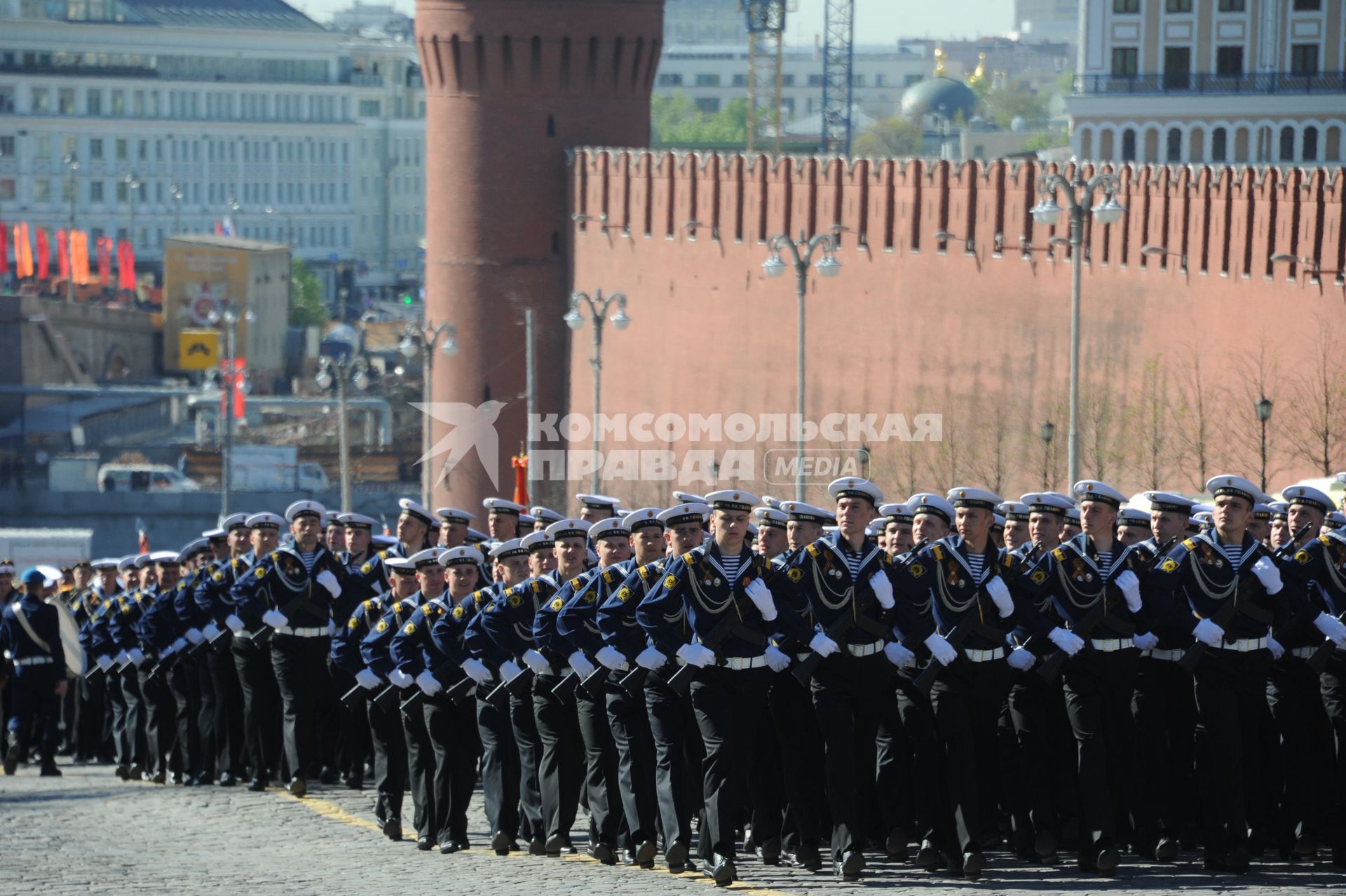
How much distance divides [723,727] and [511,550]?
1.71 metres

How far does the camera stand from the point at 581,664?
10.7m

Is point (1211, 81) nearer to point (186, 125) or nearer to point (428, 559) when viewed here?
point (428, 559)

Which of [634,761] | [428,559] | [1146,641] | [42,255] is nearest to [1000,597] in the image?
[1146,641]

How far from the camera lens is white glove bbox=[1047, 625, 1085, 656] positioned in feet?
33.3

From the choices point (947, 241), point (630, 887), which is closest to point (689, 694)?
point (630, 887)

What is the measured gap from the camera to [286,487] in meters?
→ 58.8

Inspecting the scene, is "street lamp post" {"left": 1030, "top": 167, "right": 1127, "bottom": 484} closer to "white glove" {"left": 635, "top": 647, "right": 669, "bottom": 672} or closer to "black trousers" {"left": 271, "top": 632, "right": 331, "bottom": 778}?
"black trousers" {"left": 271, "top": 632, "right": 331, "bottom": 778}

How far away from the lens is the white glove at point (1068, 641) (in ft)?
33.3

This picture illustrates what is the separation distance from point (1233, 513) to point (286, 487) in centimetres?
4966

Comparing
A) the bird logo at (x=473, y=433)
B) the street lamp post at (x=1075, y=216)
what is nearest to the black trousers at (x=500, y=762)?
the street lamp post at (x=1075, y=216)

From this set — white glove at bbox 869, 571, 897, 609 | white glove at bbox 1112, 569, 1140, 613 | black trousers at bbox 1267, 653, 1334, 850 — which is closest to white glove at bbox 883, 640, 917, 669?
white glove at bbox 869, 571, 897, 609

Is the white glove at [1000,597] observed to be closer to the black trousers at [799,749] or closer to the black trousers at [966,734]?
the black trousers at [966,734]

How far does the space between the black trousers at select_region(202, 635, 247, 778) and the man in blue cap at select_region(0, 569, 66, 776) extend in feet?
6.15

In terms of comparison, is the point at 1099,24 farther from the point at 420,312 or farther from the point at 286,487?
the point at 420,312
